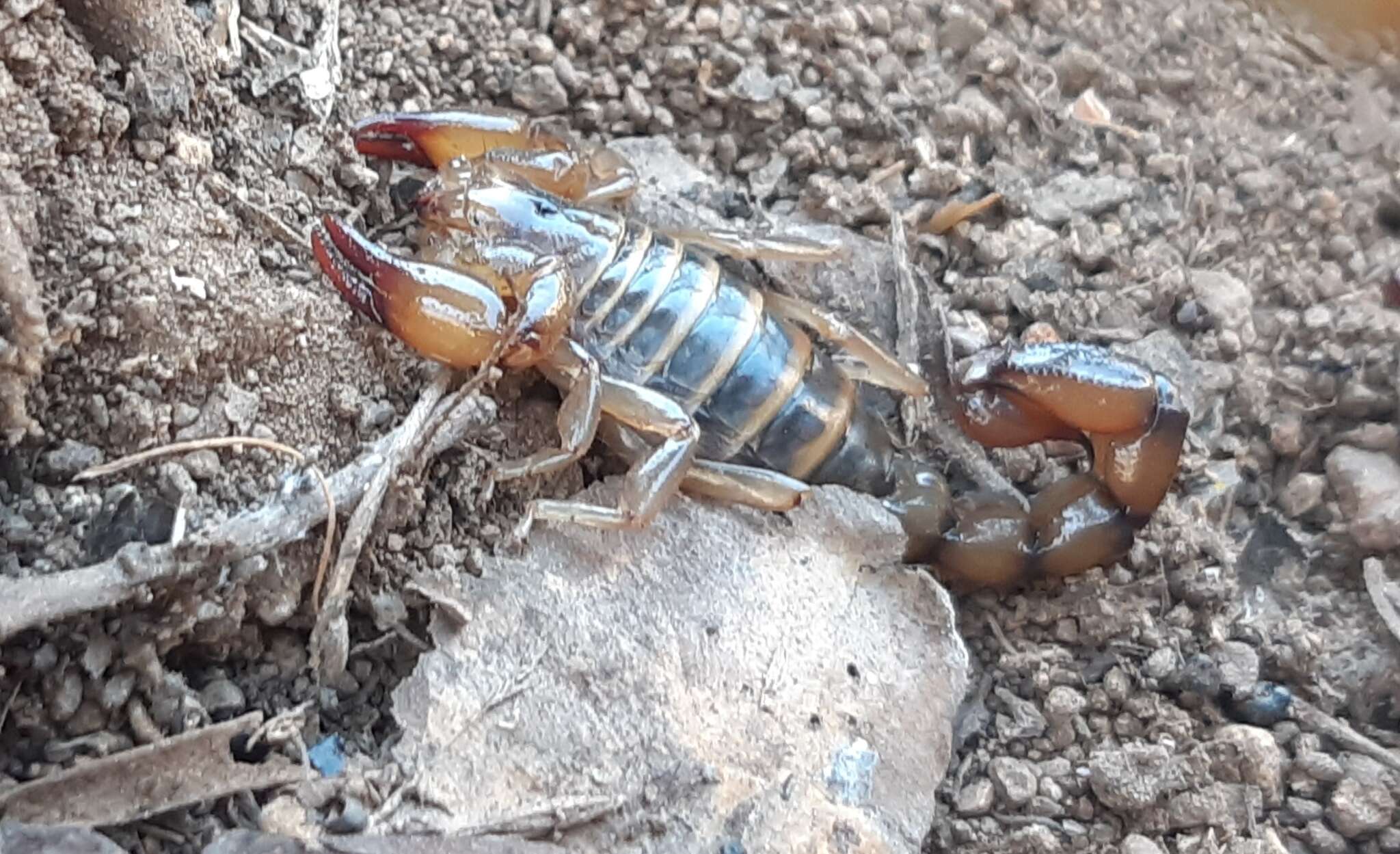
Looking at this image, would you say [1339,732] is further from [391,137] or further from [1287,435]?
[391,137]

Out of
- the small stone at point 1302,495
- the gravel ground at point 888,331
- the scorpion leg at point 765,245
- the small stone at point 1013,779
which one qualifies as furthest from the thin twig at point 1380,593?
the scorpion leg at point 765,245

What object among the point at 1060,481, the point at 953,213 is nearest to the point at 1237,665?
the point at 1060,481

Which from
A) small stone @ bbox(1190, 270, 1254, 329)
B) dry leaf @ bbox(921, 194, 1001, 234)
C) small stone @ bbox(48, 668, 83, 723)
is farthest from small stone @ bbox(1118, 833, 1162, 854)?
small stone @ bbox(48, 668, 83, 723)

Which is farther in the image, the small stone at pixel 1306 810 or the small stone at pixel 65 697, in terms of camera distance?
the small stone at pixel 1306 810

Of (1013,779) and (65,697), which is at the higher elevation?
(65,697)

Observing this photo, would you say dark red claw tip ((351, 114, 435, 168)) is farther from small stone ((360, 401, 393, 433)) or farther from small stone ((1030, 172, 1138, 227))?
small stone ((1030, 172, 1138, 227))

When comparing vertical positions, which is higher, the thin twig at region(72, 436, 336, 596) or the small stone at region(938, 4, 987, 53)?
the small stone at region(938, 4, 987, 53)

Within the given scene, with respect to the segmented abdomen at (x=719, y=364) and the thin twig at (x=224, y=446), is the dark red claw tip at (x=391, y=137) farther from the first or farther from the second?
the thin twig at (x=224, y=446)
